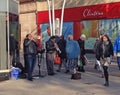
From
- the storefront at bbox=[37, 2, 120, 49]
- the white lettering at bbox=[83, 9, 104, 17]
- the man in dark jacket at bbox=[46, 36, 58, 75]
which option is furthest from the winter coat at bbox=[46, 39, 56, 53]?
the white lettering at bbox=[83, 9, 104, 17]

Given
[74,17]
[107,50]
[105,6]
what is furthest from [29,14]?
[107,50]

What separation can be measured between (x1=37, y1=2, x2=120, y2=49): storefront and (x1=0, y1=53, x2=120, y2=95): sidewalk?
13095 millimetres

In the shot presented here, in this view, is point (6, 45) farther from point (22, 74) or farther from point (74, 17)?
point (74, 17)

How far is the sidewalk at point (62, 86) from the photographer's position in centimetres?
1261

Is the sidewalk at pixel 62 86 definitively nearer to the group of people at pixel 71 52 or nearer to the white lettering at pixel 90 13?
the group of people at pixel 71 52

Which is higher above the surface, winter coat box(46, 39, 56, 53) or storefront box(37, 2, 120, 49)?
storefront box(37, 2, 120, 49)

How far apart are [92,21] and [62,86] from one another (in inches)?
732

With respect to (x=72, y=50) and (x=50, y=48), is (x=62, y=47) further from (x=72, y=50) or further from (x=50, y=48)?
(x=72, y=50)

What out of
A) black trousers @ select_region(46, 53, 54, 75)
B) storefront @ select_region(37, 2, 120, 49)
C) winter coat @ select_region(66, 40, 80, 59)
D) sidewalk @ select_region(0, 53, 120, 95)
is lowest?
sidewalk @ select_region(0, 53, 120, 95)

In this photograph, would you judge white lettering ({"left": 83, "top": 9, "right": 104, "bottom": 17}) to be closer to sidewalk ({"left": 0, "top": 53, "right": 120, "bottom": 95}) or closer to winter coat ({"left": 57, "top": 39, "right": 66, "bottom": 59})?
winter coat ({"left": 57, "top": 39, "right": 66, "bottom": 59})

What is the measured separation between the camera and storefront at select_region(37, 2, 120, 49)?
29.6 m

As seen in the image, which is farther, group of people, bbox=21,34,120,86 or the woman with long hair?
group of people, bbox=21,34,120,86

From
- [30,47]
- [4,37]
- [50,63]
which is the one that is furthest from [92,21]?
[4,37]

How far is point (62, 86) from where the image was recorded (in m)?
14.0
